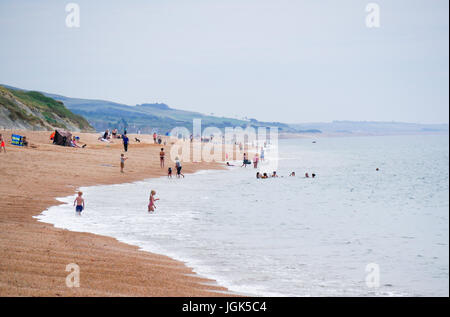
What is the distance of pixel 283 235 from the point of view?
53.6 feet

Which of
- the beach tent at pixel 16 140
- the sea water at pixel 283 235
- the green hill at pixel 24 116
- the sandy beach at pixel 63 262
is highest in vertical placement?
the green hill at pixel 24 116

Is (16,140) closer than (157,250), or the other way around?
(157,250)

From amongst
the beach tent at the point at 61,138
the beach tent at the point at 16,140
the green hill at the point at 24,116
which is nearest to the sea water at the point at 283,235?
the beach tent at the point at 16,140

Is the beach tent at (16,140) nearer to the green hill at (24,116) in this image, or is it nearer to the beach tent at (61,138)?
the beach tent at (61,138)

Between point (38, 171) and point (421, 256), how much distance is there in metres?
21.2

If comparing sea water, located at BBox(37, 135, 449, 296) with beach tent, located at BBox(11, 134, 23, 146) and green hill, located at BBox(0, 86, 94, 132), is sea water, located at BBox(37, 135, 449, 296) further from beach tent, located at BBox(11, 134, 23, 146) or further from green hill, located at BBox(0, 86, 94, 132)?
green hill, located at BBox(0, 86, 94, 132)

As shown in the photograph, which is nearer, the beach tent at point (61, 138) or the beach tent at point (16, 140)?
the beach tent at point (16, 140)

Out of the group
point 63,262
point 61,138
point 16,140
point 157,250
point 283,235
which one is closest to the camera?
point 63,262

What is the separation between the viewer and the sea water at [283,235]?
11.0 metres

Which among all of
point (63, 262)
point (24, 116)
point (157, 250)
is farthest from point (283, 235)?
point (24, 116)

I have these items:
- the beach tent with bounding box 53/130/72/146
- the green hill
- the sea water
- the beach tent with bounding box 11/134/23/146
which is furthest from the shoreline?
the green hill

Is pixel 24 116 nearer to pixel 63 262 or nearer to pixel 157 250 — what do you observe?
pixel 157 250

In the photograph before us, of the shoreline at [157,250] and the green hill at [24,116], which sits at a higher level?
the green hill at [24,116]
